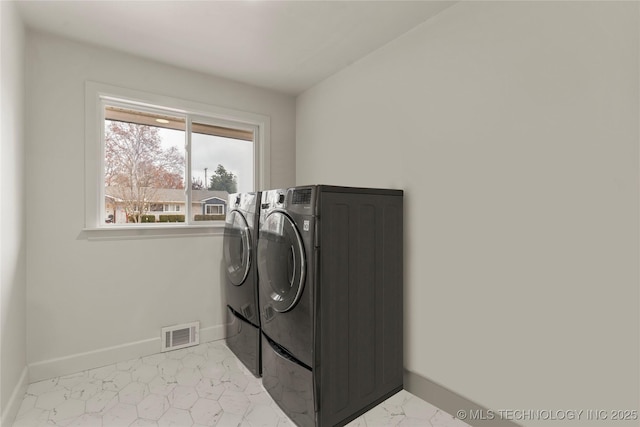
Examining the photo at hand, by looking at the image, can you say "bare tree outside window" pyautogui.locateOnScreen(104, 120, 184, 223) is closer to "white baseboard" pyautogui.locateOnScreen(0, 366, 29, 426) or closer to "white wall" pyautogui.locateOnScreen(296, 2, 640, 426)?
"white baseboard" pyautogui.locateOnScreen(0, 366, 29, 426)

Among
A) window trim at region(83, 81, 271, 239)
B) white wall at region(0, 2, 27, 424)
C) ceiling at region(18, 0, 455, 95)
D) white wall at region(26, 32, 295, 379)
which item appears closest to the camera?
white wall at region(0, 2, 27, 424)

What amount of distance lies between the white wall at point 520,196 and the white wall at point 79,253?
182 cm

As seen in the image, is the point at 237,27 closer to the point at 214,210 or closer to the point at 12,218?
the point at 214,210

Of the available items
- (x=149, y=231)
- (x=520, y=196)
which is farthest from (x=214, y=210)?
(x=520, y=196)

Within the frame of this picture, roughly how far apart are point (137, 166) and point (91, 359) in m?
1.47

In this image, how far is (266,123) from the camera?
3115 mm

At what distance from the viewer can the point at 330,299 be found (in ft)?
5.51

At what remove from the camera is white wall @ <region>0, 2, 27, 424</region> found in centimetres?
159

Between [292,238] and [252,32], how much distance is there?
1416mm

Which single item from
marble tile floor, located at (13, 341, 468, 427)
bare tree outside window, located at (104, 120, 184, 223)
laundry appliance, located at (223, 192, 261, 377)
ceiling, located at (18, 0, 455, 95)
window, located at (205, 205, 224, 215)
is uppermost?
ceiling, located at (18, 0, 455, 95)

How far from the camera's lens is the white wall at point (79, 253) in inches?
84.1

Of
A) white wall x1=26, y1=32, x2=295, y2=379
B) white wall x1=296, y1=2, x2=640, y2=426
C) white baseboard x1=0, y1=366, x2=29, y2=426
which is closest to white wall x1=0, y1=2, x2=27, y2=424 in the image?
white baseboard x1=0, y1=366, x2=29, y2=426

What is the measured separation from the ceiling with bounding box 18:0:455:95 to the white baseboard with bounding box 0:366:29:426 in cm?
222

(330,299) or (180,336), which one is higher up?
(330,299)
